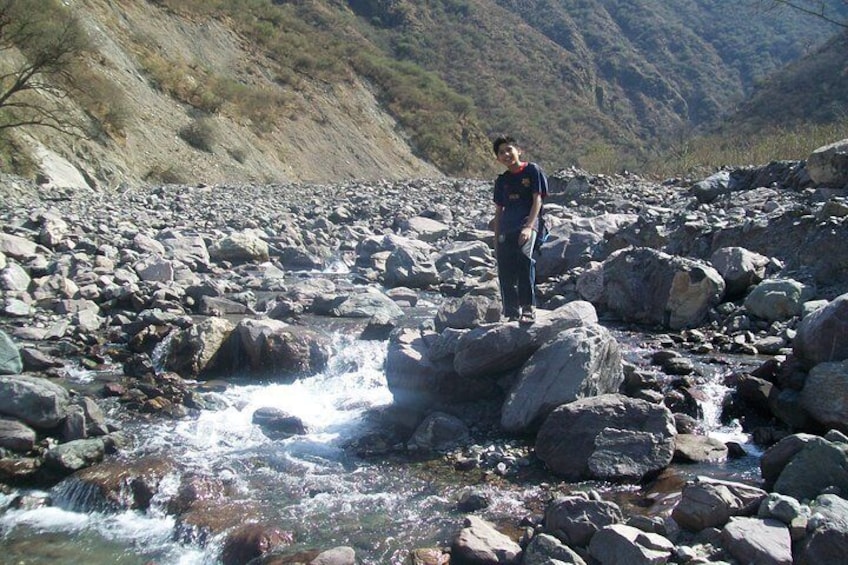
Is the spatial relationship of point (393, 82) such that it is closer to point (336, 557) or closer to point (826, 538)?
point (336, 557)

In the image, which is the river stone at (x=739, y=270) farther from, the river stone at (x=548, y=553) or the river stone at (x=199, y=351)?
the river stone at (x=548, y=553)

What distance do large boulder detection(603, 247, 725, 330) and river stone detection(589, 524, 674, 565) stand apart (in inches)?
Answer: 225

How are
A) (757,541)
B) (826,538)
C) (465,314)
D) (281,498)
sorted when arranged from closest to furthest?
1. (826,538)
2. (757,541)
3. (281,498)
4. (465,314)

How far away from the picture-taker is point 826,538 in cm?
380

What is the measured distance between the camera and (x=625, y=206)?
60.6 ft

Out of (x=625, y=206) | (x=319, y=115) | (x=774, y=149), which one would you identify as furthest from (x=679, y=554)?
(x=319, y=115)

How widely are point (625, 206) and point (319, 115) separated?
2067cm

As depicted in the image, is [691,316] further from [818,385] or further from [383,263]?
[383,263]

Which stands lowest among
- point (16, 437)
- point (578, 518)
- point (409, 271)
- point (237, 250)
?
point (16, 437)

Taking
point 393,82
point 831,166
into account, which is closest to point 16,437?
point 831,166

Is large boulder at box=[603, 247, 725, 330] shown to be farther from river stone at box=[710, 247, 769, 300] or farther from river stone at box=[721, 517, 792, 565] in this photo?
river stone at box=[721, 517, 792, 565]

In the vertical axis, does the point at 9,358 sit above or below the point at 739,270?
below

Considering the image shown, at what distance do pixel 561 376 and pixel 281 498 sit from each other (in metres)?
2.47

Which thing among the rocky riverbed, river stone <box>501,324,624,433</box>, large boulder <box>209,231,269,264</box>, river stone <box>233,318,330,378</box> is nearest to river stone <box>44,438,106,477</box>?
the rocky riverbed
